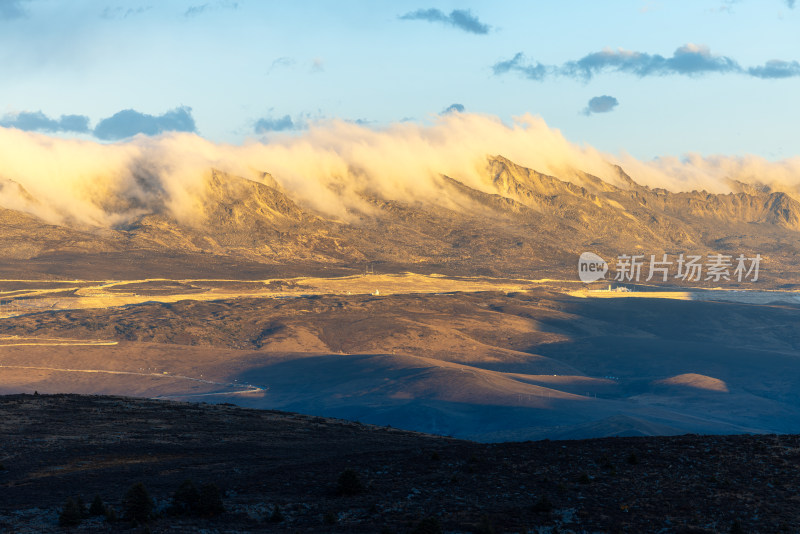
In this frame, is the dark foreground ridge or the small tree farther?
the small tree

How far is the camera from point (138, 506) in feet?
99.1

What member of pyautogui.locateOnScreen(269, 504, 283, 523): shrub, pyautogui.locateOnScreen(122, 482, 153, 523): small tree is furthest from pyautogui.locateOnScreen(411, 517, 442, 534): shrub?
pyautogui.locateOnScreen(122, 482, 153, 523): small tree

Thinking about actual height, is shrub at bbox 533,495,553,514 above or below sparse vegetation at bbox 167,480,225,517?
above

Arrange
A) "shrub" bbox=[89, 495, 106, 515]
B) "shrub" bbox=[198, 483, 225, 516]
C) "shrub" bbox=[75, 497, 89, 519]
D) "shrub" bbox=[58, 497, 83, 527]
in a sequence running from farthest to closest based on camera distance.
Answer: "shrub" bbox=[198, 483, 225, 516] → "shrub" bbox=[89, 495, 106, 515] → "shrub" bbox=[75, 497, 89, 519] → "shrub" bbox=[58, 497, 83, 527]

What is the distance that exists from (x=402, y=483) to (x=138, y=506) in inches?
354

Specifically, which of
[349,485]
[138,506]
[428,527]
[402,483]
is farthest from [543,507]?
[138,506]

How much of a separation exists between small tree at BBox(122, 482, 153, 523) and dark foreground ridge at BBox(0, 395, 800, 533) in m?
0.04

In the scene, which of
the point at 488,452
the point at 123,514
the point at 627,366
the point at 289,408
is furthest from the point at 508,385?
the point at 123,514

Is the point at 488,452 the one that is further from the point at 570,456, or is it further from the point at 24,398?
the point at 24,398

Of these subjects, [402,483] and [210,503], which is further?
[402,483]

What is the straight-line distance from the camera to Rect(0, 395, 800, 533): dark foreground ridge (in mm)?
29344

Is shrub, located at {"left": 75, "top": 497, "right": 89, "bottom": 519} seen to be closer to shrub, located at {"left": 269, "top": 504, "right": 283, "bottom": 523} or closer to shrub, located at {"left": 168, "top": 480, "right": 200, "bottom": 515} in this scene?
shrub, located at {"left": 168, "top": 480, "right": 200, "bottom": 515}

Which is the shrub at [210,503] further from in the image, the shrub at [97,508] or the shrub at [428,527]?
the shrub at [428,527]

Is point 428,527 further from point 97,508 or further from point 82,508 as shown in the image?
point 82,508
